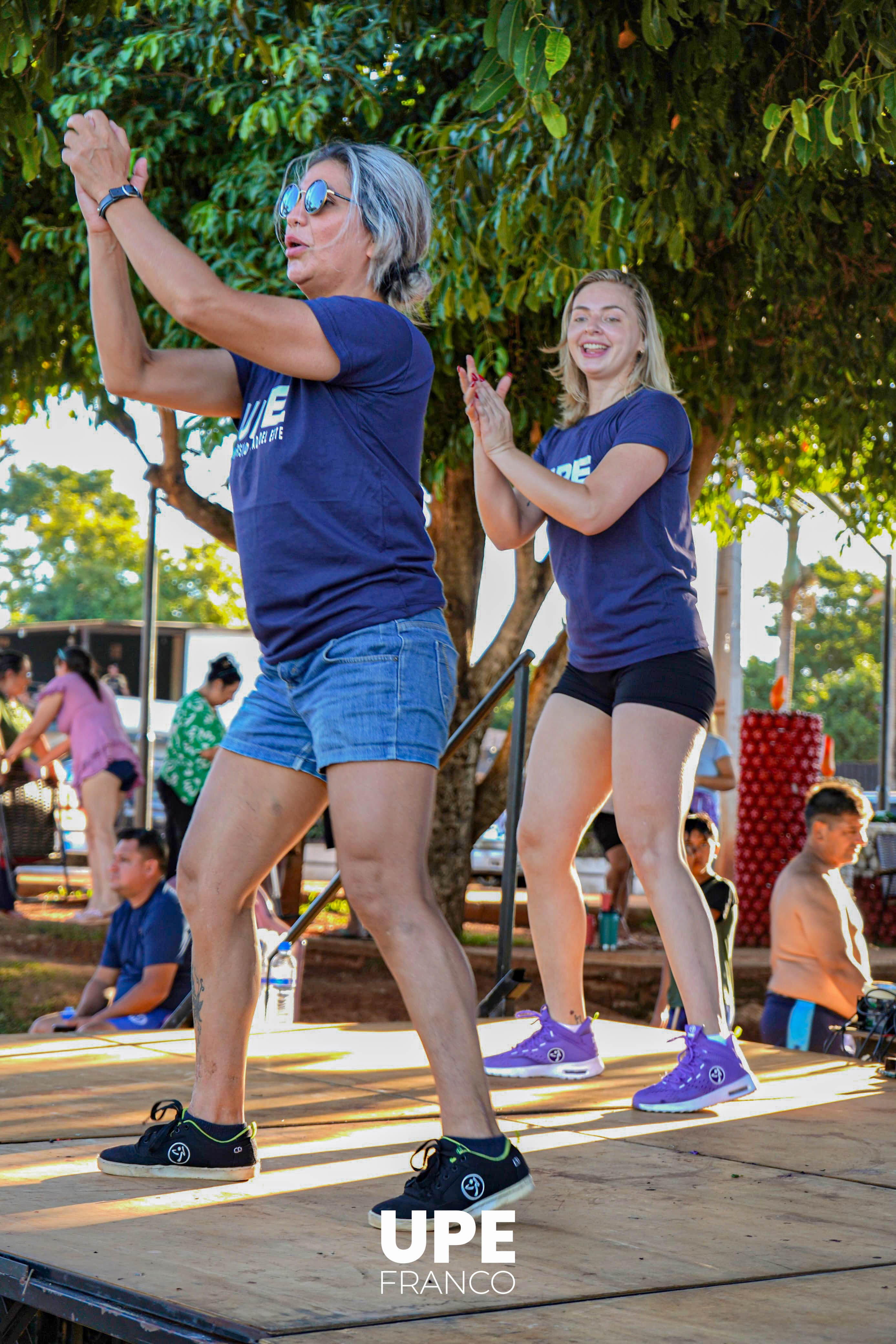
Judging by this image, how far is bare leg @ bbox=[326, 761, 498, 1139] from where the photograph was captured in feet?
8.53

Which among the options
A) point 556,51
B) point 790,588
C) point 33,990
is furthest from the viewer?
point 790,588

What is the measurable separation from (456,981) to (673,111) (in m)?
4.03

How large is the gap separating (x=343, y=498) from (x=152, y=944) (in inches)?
165

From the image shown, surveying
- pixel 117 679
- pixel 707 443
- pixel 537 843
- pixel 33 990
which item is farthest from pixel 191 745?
pixel 117 679

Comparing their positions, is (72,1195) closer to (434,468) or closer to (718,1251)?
(718,1251)

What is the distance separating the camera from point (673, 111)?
18.6 feet

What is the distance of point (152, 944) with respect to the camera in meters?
6.53

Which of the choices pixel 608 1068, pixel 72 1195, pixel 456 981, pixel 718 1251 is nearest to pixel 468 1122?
pixel 456 981

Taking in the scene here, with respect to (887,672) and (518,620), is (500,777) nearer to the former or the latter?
(518,620)

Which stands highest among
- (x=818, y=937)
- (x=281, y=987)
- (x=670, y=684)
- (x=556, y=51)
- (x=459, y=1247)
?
(x=556, y=51)

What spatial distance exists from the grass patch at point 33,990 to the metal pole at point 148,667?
5.67 meters

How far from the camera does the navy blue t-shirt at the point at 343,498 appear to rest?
2.72m

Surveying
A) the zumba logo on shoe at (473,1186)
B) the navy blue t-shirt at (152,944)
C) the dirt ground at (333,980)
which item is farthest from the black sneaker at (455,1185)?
the dirt ground at (333,980)

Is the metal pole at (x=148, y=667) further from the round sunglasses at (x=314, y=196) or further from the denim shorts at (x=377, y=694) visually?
the denim shorts at (x=377, y=694)
